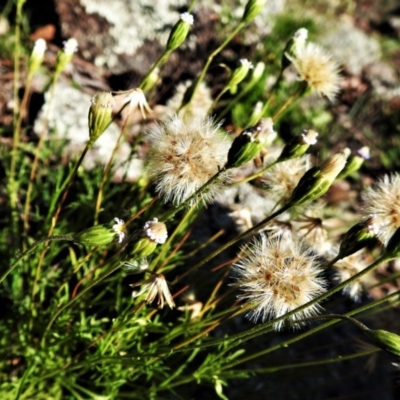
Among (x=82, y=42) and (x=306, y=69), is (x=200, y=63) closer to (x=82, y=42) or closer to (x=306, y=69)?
(x=82, y=42)

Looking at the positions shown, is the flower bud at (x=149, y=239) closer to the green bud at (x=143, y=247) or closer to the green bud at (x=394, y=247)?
the green bud at (x=143, y=247)

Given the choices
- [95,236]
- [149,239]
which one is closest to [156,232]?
[149,239]

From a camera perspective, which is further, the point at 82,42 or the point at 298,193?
the point at 82,42

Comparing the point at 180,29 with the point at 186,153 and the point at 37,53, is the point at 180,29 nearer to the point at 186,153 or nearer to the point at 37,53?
the point at 186,153

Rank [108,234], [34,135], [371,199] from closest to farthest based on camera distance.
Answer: [108,234], [371,199], [34,135]

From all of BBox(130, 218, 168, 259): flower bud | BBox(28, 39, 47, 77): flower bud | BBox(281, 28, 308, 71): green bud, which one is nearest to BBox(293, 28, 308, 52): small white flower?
BBox(281, 28, 308, 71): green bud

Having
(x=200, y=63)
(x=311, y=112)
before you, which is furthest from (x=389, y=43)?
(x=200, y=63)
